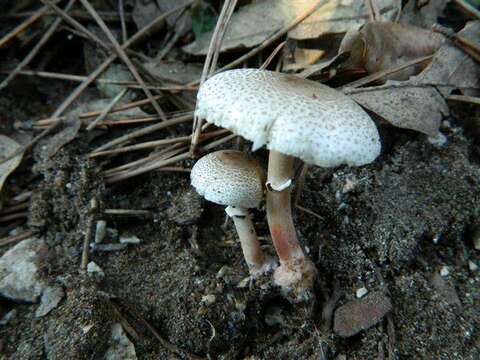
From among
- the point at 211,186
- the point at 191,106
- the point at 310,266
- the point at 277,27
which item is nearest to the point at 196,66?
the point at 191,106

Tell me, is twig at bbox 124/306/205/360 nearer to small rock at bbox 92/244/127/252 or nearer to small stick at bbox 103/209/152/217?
small rock at bbox 92/244/127/252

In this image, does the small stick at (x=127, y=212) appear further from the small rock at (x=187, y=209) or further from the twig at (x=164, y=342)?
the twig at (x=164, y=342)

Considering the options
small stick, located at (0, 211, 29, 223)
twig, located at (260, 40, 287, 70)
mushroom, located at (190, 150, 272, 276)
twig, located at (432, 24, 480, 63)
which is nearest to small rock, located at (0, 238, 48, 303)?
small stick, located at (0, 211, 29, 223)

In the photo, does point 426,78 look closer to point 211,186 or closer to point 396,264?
point 396,264

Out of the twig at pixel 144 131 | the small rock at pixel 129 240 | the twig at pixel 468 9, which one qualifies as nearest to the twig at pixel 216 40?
the twig at pixel 144 131

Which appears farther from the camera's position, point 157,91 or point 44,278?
point 157,91

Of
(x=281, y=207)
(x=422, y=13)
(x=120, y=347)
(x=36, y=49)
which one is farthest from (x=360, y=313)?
(x=36, y=49)
